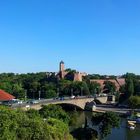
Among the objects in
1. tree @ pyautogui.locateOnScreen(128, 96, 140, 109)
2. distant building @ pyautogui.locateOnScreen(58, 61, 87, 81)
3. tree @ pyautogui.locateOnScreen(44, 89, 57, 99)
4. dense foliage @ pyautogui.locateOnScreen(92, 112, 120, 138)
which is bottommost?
dense foliage @ pyautogui.locateOnScreen(92, 112, 120, 138)

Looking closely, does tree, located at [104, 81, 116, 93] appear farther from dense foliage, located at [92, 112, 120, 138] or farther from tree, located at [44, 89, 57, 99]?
dense foliage, located at [92, 112, 120, 138]

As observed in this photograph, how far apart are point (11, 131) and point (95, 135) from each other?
13891mm

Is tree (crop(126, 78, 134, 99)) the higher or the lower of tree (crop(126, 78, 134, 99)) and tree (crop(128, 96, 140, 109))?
the higher

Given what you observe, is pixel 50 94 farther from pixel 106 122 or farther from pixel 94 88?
pixel 106 122

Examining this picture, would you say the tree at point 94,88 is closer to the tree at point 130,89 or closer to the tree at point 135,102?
the tree at point 130,89

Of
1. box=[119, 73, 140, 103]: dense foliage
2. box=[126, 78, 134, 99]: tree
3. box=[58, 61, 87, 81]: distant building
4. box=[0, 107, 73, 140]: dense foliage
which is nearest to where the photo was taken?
box=[0, 107, 73, 140]: dense foliage

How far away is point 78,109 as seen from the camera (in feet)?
285

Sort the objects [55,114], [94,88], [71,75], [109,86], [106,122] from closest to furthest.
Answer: [106,122], [55,114], [94,88], [109,86], [71,75]

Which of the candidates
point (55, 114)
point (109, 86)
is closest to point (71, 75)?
point (109, 86)

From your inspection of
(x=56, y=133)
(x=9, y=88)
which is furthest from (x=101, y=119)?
(x=9, y=88)

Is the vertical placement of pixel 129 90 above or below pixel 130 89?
below

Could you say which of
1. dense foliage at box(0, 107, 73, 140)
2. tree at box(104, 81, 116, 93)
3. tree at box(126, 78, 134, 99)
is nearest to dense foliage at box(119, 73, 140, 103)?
tree at box(126, 78, 134, 99)

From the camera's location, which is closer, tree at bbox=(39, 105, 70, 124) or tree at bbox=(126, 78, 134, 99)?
tree at bbox=(39, 105, 70, 124)

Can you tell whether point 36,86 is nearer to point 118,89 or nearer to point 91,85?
point 91,85
